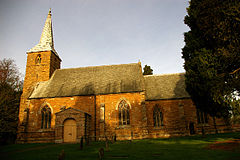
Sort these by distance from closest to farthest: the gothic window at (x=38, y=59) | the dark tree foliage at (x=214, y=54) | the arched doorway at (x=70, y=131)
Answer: the dark tree foliage at (x=214, y=54)
the arched doorway at (x=70, y=131)
the gothic window at (x=38, y=59)

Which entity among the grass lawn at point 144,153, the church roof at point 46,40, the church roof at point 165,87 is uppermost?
the church roof at point 46,40

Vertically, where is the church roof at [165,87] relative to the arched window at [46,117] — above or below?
above

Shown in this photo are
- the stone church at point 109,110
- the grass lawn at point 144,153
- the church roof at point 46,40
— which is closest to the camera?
the grass lawn at point 144,153

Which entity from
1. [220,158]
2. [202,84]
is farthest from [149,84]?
[220,158]

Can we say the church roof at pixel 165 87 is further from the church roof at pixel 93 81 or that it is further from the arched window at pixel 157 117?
the church roof at pixel 93 81

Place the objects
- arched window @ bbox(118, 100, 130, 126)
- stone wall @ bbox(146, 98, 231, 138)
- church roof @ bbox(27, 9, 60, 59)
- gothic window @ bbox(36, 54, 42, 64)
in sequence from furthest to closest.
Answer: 1. church roof @ bbox(27, 9, 60, 59)
2. gothic window @ bbox(36, 54, 42, 64)
3. arched window @ bbox(118, 100, 130, 126)
4. stone wall @ bbox(146, 98, 231, 138)

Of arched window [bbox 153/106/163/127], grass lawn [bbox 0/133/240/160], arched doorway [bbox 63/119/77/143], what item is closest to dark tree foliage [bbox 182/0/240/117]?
grass lawn [bbox 0/133/240/160]

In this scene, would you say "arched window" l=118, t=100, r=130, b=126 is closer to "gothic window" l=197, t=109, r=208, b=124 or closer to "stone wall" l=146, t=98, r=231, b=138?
"stone wall" l=146, t=98, r=231, b=138

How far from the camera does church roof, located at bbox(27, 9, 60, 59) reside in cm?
3059

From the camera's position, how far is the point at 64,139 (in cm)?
2244

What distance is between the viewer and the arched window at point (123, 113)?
944 inches

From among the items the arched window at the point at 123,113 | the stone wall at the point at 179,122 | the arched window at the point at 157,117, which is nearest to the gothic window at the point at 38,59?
the arched window at the point at 123,113

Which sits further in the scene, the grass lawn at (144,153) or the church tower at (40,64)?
the church tower at (40,64)

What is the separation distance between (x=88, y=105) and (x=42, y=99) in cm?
741
